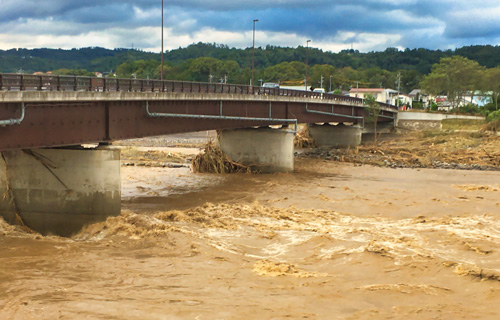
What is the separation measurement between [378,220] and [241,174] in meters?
16.9

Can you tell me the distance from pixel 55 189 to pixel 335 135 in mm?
45078

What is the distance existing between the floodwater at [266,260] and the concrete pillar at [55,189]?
2.95 ft

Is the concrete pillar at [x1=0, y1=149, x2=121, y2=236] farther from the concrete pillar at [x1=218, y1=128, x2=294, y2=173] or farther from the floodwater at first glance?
the concrete pillar at [x1=218, y1=128, x2=294, y2=173]

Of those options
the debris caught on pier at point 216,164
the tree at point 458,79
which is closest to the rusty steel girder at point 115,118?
the debris caught on pier at point 216,164

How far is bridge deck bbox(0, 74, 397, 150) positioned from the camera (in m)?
21.9

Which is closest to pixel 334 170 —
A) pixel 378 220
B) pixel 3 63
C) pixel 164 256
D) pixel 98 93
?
pixel 378 220

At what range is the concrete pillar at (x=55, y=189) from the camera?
25219 millimetres

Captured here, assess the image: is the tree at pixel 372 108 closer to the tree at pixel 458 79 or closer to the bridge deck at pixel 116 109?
the bridge deck at pixel 116 109

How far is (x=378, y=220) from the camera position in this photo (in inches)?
1070

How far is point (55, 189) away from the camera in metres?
25.2

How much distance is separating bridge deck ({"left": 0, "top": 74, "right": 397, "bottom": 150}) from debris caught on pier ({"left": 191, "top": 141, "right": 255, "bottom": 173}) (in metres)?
3.16

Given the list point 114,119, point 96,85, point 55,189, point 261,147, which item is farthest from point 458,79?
point 55,189

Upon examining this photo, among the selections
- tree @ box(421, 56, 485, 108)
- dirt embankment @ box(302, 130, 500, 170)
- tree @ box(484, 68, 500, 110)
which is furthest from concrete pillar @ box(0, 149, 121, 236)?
tree @ box(421, 56, 485, 108)

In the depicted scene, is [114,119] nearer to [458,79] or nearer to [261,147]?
[261,147]
